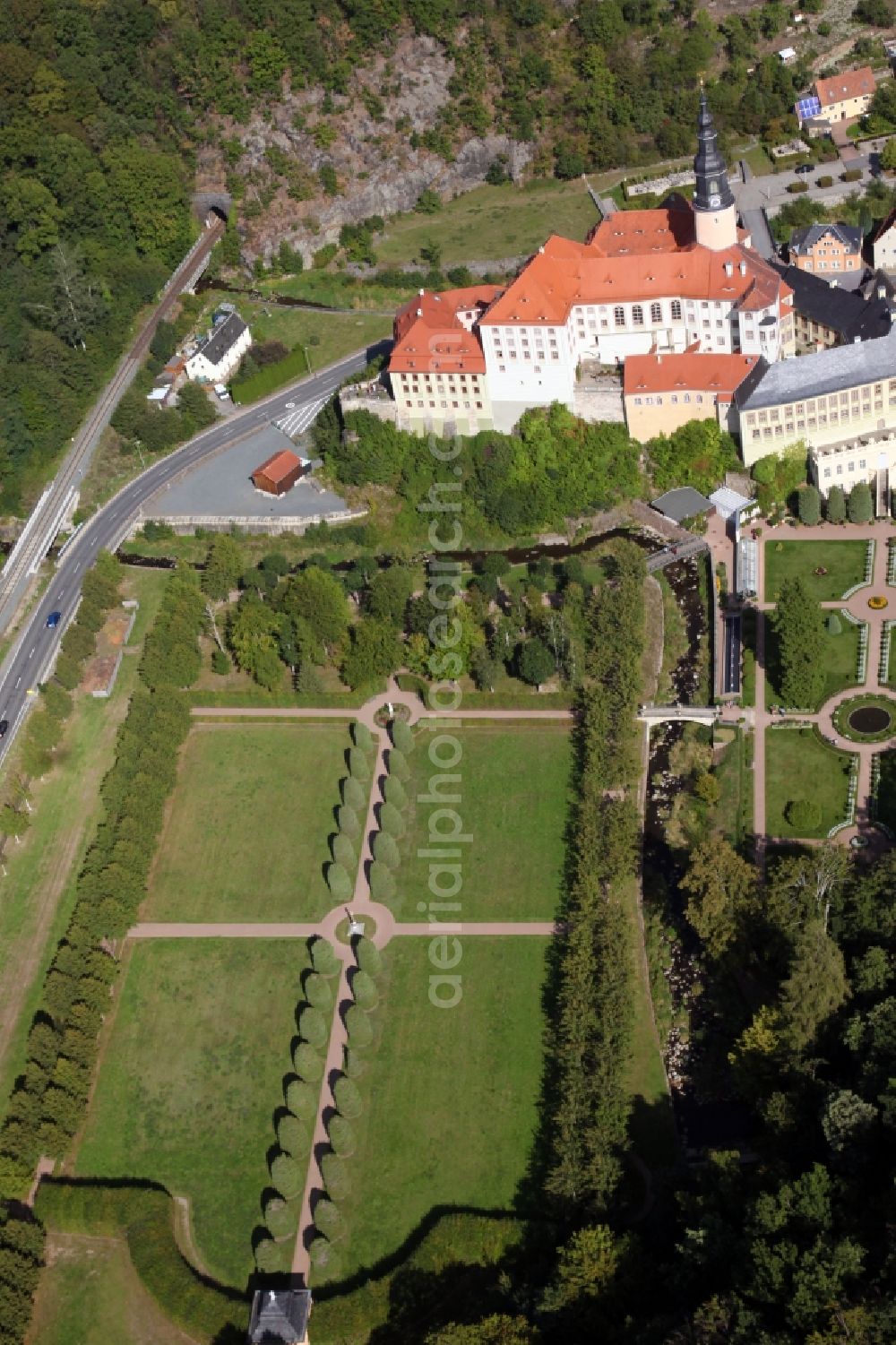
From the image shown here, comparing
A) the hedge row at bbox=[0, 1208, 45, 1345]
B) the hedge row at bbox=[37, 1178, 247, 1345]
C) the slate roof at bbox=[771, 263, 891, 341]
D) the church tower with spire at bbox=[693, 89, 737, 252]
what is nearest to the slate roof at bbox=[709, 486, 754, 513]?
the slate roof at bbox=[771, 263, 891, 341]

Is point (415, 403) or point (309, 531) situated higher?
point (415, 403)

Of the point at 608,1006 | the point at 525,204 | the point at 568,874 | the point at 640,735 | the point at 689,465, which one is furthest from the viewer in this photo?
the point at 525,204

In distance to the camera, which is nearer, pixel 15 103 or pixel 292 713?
pixel 292 713

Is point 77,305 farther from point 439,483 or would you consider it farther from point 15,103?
point 439,483

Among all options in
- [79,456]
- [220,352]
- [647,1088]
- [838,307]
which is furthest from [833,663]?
[79,456]

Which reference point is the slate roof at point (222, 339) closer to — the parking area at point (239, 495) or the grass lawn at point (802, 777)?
the parking area at point (239, 495)

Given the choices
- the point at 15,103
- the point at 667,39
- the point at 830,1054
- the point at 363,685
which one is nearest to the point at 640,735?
the point at 363,685

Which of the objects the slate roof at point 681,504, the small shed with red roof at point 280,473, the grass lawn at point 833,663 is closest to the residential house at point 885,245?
the slate roof at point 681,504

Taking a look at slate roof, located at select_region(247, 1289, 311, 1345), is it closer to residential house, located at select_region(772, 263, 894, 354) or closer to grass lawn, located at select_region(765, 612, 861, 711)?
grass lawn, located at select_region(765, 612, 861, 711)
